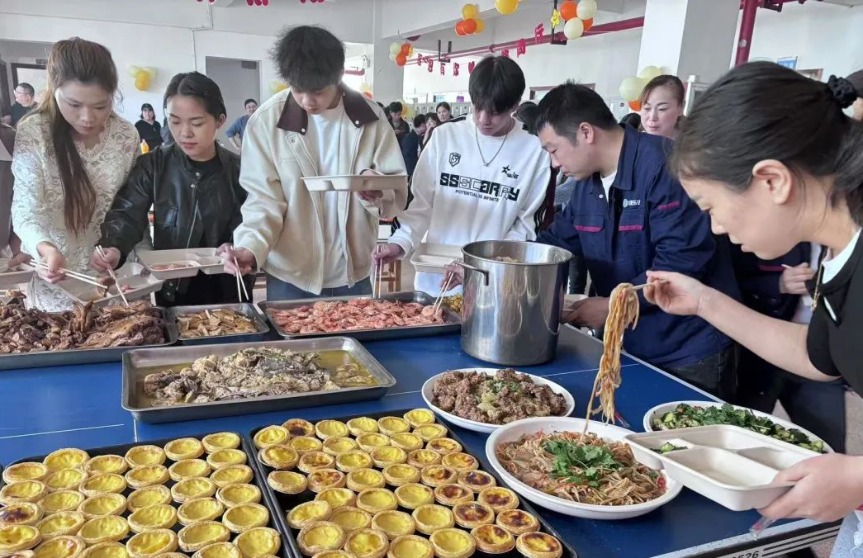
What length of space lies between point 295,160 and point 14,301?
49.7 inches

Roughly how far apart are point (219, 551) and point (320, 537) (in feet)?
0.62

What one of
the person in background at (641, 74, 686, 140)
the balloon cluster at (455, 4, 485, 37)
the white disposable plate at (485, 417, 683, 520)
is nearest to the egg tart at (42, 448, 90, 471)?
the white disposable plate at (485, 417, 683, 520)

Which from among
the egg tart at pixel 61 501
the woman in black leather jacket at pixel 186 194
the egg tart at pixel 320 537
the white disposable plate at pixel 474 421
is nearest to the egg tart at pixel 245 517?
the egg tart at pixel 320 537

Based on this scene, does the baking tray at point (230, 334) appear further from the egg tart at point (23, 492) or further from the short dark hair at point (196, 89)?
the short dark hair at point (196, 89)

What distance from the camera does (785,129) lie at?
3.79 ft

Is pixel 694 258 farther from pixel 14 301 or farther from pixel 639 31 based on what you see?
pixel 639 31

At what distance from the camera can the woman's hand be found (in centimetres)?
108

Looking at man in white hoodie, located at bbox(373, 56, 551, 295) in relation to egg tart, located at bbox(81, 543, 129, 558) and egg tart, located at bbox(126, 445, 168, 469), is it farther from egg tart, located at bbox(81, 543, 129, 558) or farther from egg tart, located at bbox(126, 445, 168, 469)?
egg tart, located at bbox(81, 543, 129, 558)

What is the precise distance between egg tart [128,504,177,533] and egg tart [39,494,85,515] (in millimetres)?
→ 139

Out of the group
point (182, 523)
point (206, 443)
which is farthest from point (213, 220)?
point (182, 523)

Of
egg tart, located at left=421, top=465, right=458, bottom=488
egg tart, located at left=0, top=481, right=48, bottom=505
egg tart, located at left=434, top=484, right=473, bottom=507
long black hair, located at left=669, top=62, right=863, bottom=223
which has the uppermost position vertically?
long black hair, located at left=669, top=62, right=863, bottom=223

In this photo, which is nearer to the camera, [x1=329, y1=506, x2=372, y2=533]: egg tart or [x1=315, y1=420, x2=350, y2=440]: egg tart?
[x1=329, y1=506, x2=372, y2=533]: egg tart

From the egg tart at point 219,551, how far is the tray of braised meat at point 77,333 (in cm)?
104

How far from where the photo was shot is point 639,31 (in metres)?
10.7
